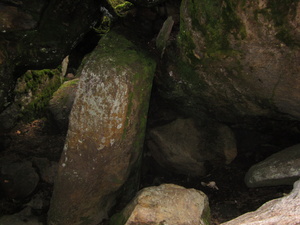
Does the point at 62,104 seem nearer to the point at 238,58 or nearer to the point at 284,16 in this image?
the point at 238,58

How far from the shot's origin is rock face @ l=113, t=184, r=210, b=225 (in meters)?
3.23

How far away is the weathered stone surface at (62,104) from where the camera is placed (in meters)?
5.44

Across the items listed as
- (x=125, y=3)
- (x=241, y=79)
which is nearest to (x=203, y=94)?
(x=241, y=79)

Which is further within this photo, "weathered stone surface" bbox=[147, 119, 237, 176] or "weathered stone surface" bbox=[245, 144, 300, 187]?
"weathered stone surface" bbox=[147, 119, 237, 176]

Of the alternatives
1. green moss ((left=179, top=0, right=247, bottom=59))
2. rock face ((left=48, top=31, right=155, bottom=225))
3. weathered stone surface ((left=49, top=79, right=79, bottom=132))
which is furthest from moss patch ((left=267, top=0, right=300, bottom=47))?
weathered stone surface ((left=49, top=79, right=79, bottom=132))

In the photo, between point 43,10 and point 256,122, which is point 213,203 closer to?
point 256,122

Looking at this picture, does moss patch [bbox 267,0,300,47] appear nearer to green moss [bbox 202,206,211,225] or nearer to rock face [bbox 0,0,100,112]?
green moss [bbox 202,206,211,225]

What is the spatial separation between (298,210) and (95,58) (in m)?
2.88

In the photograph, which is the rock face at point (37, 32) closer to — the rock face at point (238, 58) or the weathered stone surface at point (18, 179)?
the weathered stone surface at point (18, 179)

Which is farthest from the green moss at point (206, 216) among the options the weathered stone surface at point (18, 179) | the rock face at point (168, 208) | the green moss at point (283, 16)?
the weathered stone surface at point (18, 179)

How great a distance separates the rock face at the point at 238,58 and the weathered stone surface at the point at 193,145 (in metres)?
0.51

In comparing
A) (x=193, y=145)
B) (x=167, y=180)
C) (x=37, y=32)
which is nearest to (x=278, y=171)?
(x=193, y=145)

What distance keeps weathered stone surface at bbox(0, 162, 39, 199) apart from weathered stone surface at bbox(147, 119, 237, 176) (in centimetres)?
198

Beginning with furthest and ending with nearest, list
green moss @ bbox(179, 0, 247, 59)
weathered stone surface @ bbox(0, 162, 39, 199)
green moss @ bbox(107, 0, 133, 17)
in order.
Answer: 1. green moss @ bbox(107, 0, 133, 17)
2. weathered stone surface @ bbox(0, 162, 39, 199)
3. green moss @ bbox(179, 0, 247, 59)
